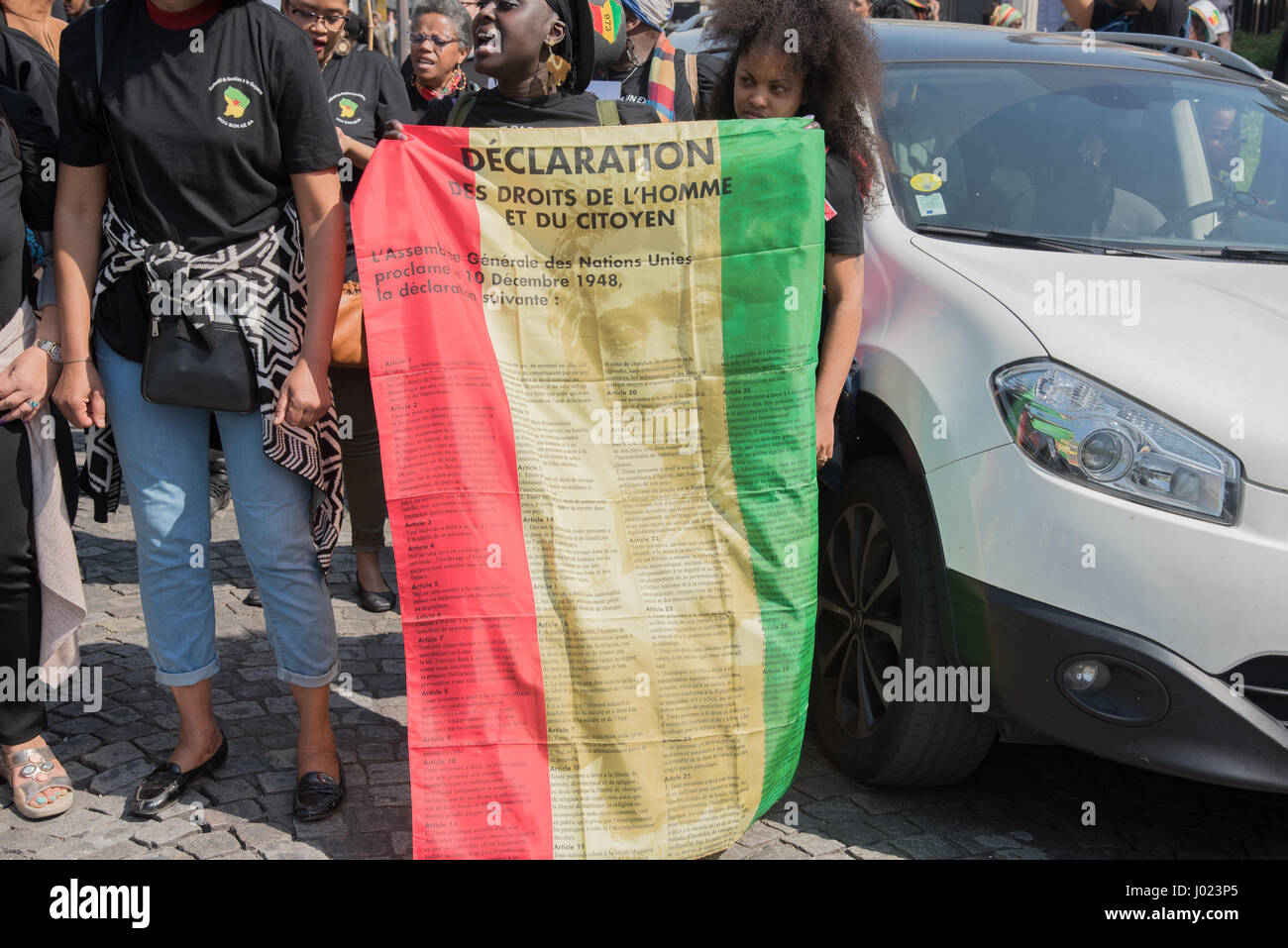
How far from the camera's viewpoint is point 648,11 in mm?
4953

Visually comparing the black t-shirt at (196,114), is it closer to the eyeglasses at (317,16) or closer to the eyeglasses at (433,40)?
the eyeglasses at (317,16)

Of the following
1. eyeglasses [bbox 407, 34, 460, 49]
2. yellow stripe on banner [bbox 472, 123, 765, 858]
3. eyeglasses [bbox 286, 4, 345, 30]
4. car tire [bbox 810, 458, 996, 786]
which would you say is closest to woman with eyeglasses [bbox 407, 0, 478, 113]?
eyeglasses [bbox 407, 34, 460, 49]

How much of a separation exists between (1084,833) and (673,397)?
1.63m

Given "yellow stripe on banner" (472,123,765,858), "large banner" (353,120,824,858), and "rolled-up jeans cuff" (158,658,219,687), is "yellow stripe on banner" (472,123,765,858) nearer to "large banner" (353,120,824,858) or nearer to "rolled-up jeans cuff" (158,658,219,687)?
"large banner" (353,120,824,858)

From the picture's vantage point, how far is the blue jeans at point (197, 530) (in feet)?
10.3

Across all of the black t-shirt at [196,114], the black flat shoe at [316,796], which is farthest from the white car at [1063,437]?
the black t-shirt at [196,114]

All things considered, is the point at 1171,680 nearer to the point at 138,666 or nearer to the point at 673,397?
the point at 673,397

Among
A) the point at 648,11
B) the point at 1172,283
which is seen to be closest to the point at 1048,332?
the point at 1172,283

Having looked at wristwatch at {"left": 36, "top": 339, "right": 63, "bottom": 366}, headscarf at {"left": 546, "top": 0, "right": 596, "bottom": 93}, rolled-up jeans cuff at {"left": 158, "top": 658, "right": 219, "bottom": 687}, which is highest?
headscarf at {"left": 546, "top": 0, "right": 596, "bottom": 93}

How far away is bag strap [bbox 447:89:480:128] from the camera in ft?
10.3

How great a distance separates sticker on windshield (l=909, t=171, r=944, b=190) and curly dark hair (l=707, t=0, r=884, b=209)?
270 mm

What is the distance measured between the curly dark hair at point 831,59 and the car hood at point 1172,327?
33 centimetres

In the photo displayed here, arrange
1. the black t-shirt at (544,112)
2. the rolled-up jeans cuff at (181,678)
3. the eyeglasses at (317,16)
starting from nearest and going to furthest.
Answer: the black t-shirt at (544,112), the rolled-up jeans cuff at (181,678), the eyeglasses at (317,16)

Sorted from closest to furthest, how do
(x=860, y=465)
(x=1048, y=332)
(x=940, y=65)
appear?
1. (x=1048, y=332)
2. (x=860, y=465)
3. (x=940, y=65)
